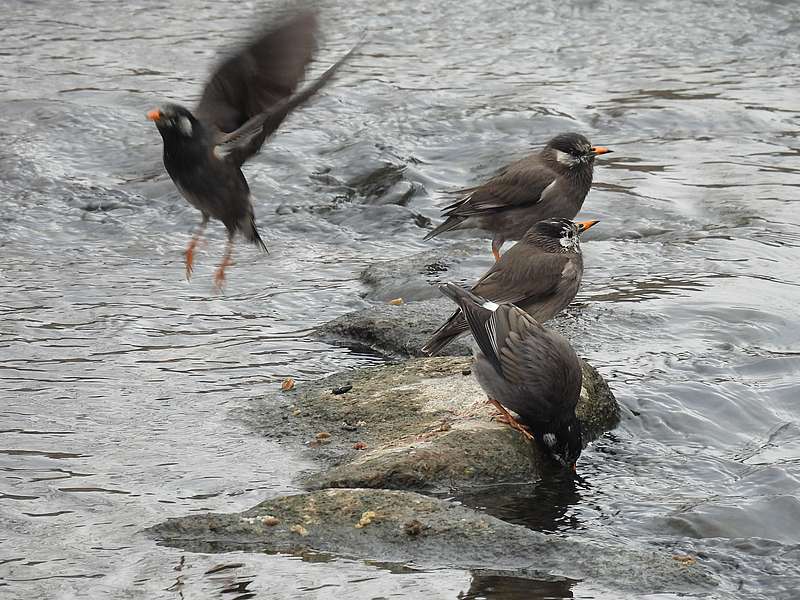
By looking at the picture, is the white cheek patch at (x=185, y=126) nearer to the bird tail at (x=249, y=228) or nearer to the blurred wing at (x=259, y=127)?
the blurred wing at (x=259, y=127)

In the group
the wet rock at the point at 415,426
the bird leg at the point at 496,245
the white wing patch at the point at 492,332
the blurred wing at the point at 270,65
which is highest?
the blurred wing at the point at 270,65

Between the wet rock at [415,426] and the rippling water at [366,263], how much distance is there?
23 centimetres

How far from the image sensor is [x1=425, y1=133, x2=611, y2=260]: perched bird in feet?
35.2

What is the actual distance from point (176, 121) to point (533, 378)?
2.66 metres

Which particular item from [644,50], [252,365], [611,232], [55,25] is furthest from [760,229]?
[55,25]

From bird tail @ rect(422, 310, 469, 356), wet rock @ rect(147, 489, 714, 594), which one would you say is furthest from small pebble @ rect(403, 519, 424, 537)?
bird tail @ rect(422, 310, 469, 356)

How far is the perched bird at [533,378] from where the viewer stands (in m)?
6.87

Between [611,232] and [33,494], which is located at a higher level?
[33,494]

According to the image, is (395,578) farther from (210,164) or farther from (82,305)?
(82,305)

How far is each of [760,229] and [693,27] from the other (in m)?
7.09

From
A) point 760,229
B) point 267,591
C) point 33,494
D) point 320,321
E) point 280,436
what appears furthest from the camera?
point 760,229

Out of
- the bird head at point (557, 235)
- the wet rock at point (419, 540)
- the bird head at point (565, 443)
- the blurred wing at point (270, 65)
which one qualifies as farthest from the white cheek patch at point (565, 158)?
the wet rock at point (419, 540)

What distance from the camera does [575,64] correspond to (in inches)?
643

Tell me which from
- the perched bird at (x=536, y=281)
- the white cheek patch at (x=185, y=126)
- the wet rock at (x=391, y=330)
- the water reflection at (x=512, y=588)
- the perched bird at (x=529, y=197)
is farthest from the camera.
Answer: the perched bird at (x=529, y=197)
